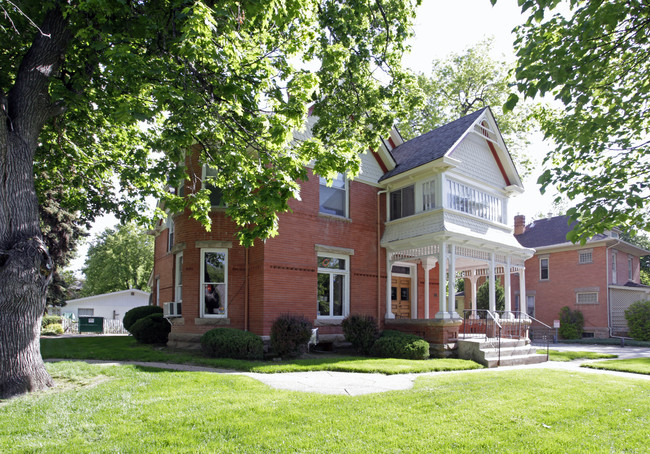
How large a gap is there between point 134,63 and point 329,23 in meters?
5.88

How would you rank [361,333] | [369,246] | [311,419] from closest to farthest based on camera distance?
[311,419] < [361,333] < [369,246]

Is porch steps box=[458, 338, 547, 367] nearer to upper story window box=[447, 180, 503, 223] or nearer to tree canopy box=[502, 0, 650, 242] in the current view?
upper story window box=[447, 180, 503, 223]

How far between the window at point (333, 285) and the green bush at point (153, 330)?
19.5 feet

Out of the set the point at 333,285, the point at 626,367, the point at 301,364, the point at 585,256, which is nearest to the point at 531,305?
the point at 585,256

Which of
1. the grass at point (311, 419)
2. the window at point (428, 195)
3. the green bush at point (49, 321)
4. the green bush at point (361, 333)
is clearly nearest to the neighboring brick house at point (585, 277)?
the window at point (428, 195)

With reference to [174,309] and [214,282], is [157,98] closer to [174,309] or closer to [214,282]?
[214,282]

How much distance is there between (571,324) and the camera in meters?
29.3

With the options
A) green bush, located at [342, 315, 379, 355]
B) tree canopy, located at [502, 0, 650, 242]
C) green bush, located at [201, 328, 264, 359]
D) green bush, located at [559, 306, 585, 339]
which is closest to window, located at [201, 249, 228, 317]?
green bush, located at [201, 328, 264, 359]

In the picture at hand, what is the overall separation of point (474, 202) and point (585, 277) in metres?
18.1

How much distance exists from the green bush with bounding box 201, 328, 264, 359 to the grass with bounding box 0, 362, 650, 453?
3577mm

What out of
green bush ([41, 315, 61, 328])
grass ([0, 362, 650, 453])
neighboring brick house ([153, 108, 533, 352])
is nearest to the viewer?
grass ([0, 362, 650, 453])

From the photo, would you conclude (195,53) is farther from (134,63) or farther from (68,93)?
(68,93)

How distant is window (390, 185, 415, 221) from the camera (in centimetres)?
1711

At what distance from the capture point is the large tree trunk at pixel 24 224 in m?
7.40
